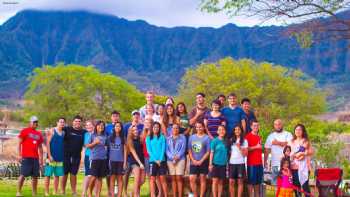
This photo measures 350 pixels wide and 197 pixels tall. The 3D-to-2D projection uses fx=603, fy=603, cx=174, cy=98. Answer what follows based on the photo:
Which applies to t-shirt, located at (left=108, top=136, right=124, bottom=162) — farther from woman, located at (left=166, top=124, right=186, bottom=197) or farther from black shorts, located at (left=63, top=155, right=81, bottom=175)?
black shorts, located at (left=63, top=155, right=81, bottom=175)

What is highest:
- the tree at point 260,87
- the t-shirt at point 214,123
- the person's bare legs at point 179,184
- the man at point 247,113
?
the tree at point 260,87

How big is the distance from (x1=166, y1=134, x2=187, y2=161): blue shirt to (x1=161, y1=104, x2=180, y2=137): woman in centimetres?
24

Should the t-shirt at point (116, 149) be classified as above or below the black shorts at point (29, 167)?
above

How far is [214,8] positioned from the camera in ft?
41.6

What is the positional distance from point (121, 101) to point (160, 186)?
168ft

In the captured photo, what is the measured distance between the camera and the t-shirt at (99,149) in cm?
1199

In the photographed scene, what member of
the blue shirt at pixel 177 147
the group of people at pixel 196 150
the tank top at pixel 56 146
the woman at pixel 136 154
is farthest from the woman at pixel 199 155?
the tank top at pixel 56 146

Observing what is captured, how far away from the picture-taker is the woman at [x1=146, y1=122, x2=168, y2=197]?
38.5ft

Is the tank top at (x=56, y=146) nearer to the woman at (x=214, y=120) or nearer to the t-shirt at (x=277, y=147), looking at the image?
the woman at (x=214, y=120)

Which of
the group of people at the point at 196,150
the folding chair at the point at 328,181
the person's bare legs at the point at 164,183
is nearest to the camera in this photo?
the folding chair at the point at 328,181

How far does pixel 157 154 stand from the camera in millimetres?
11734

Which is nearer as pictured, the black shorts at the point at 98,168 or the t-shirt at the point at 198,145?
the t-shirt at the point at 198,145

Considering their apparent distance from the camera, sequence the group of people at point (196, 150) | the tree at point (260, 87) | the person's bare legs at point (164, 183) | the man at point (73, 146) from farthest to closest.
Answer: the tree at point (260, 87), the man at point (73, 146), the person's bare legs at point (164, 183), the group of people at point (196, 150)

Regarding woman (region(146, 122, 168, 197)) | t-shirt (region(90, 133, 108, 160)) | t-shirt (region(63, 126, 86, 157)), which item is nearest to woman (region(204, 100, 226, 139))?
woman (region(146, 122, 168, 197))
